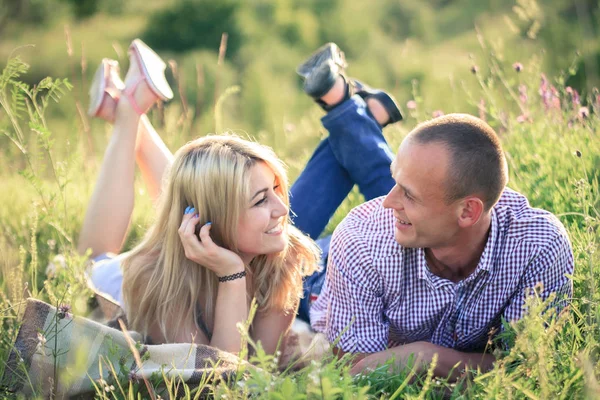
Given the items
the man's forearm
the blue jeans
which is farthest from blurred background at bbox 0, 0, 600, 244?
the man's forearm

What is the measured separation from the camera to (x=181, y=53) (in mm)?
14297

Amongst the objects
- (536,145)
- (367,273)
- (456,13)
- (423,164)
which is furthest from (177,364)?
(456,13)

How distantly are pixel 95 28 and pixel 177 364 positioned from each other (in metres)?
13.5

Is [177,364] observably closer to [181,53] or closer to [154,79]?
[154,79]

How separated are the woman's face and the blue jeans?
1.63 ft

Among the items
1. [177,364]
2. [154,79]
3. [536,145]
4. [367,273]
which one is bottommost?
[177,364]

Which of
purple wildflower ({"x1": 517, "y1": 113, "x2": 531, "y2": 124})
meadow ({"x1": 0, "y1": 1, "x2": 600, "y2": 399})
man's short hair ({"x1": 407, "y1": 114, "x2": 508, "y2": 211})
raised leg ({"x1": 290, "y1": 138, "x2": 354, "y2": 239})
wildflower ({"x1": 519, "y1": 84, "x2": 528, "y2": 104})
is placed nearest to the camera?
meadow ({"x1": 0, "y1": 1, "x2": 600, "y2": 399})

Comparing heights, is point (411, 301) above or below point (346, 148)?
below

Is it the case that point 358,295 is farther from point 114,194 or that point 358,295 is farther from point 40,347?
point 114,194

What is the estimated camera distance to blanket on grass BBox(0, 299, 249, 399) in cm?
233

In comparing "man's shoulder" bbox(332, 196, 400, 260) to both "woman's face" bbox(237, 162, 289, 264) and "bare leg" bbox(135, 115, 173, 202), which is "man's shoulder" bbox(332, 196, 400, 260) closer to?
"woman's face" bbox(237, 162, 289, 264)

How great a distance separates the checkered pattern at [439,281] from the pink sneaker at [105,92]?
1598 millimetres

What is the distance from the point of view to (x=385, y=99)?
3.65 m

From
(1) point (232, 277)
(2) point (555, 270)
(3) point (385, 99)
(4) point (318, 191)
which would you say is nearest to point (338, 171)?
(4) point (318, 191)
